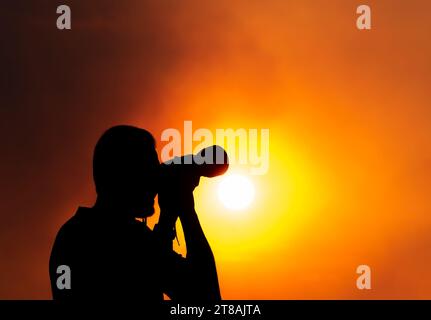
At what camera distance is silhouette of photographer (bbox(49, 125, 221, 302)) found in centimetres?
165

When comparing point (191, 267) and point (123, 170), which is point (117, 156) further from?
point (191, 267)

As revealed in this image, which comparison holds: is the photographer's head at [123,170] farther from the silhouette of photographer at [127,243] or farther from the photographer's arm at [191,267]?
the photographer's arm at [191,267]

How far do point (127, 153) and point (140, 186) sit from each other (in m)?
0.13

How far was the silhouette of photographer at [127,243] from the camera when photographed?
165 cm

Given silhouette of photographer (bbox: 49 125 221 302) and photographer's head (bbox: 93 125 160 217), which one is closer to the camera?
silhouette of photographer (bbox: 49 125 221 302)

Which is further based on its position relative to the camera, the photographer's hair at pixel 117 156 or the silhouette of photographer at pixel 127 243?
the photographer's hair at pixel 117 156

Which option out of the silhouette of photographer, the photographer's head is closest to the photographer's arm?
the silhouette of photographer

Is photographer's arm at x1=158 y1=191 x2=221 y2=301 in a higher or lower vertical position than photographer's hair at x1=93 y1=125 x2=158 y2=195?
lower

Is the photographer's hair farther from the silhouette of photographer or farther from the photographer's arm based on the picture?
the photographer's arm

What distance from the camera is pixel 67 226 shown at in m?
1.70

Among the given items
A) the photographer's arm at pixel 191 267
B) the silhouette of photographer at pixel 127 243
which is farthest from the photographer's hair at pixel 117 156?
the photographer's arm at pixel 191 267
